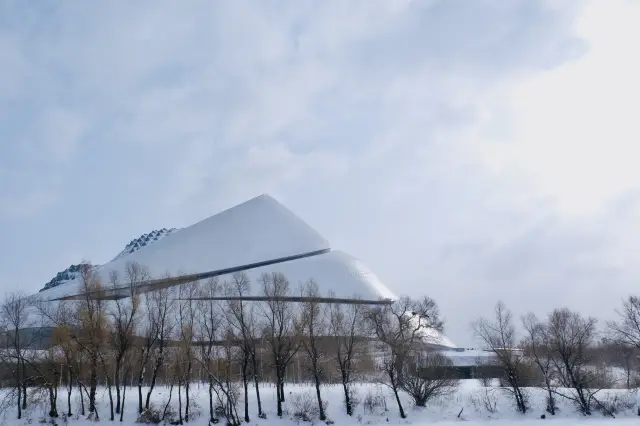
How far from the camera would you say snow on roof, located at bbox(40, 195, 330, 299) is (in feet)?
273

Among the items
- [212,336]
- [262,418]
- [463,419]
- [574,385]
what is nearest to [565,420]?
[574,385]

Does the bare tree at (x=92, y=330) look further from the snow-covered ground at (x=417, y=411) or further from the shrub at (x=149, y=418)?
the shrub at (x=149, y=418)

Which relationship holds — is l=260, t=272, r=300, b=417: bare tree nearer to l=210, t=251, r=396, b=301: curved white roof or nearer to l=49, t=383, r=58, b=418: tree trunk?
l=49, t=383, r=58, b=418: tree trunk

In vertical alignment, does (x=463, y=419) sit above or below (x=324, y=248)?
below

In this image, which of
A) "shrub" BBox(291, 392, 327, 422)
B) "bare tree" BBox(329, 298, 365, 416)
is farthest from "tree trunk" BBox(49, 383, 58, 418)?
"bare tree" BBox(329, 298, 365, 416)

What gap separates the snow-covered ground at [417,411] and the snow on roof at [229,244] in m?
43.9

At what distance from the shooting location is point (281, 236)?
3664 inches

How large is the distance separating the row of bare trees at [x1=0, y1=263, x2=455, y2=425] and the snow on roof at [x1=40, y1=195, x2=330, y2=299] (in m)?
38.3

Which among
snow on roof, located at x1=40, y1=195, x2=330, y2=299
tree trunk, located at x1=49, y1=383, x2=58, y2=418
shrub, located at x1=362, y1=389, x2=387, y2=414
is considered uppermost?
snow on roof, located at x1=40, y1=195, x2=330, y2=299

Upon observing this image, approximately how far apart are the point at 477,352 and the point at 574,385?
2838cm

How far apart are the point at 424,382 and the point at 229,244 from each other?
57229mm

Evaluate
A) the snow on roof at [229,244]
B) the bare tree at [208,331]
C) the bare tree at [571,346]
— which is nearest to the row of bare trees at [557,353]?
the bare tree at [571,346]

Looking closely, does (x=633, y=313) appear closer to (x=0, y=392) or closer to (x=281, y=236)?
(x=0, y=392)

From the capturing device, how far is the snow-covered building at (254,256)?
255 feet
